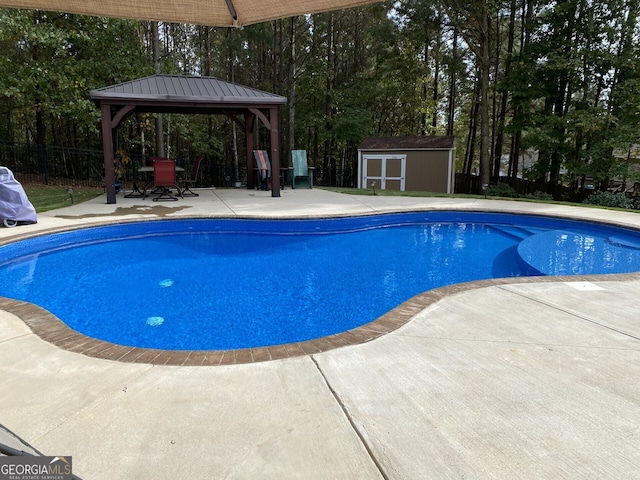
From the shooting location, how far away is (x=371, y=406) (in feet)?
6.38

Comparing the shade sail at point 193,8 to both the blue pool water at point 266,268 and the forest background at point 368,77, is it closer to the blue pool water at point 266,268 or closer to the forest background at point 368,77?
the blue pool water at point 266,268

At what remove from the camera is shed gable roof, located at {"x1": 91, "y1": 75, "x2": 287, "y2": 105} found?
940 centimetres

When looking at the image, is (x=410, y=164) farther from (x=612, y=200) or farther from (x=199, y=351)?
(x=199, y=351)

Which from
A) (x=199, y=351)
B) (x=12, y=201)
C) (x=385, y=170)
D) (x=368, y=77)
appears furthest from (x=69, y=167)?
(x=199, y=351)

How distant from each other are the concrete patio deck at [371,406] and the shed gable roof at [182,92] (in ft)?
25.1

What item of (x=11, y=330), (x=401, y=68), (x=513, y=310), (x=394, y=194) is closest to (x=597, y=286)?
(x=513, y=310)

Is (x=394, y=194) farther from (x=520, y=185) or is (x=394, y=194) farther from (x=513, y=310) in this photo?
(x=513, y=310)

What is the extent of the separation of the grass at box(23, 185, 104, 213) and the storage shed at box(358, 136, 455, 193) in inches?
391

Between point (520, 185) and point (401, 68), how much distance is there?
784cm

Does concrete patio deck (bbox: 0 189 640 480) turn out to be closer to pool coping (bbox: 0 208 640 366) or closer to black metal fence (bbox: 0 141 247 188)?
pool coping (bbox: 0 208 640 366)

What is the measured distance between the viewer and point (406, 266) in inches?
232

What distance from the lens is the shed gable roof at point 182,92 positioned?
9398 millimetres

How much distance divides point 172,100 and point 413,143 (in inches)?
378

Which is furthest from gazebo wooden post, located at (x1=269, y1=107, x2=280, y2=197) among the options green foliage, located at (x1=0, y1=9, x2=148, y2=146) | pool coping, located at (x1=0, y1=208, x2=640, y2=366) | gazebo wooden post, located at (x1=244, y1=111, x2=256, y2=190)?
pool coping, located at (x1=0, y1=208, x2=640, y2=366)
